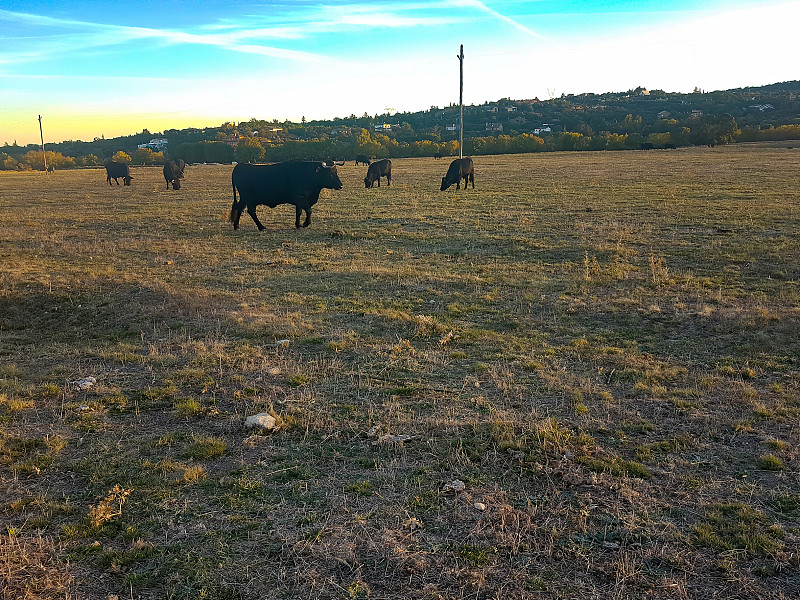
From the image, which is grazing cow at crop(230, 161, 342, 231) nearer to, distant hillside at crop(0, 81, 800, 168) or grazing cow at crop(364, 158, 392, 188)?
grazing cow at crop(364, 158, 392, 188)

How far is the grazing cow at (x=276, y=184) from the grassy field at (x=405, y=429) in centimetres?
642

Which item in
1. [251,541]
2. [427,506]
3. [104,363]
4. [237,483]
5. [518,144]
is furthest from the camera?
[518,144]

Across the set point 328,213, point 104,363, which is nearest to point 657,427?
point 104,363

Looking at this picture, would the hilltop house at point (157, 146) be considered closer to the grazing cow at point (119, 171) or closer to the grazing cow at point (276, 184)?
the grazing cow at point (119, 171)

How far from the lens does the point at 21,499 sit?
13.6 feet

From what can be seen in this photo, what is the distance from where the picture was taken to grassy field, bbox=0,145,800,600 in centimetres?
345

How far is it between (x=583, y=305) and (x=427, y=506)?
20.7 ft

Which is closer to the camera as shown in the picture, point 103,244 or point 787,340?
point 787,340

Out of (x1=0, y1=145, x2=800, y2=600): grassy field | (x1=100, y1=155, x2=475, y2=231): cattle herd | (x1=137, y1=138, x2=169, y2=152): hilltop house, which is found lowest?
(x1=0, y1=145, x2=800, y2=600): grassy field

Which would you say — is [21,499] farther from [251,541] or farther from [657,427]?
[657,427]

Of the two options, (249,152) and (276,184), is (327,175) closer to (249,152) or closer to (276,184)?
(276,184)

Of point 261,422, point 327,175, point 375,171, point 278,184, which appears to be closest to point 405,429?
point 261,422

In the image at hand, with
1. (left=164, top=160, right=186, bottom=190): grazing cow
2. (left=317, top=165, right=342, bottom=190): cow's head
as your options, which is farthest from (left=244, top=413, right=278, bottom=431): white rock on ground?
(left=164, top=160, right=186, bottom=190): grazing cow

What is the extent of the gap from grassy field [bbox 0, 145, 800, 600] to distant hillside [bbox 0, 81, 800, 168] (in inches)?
3132
